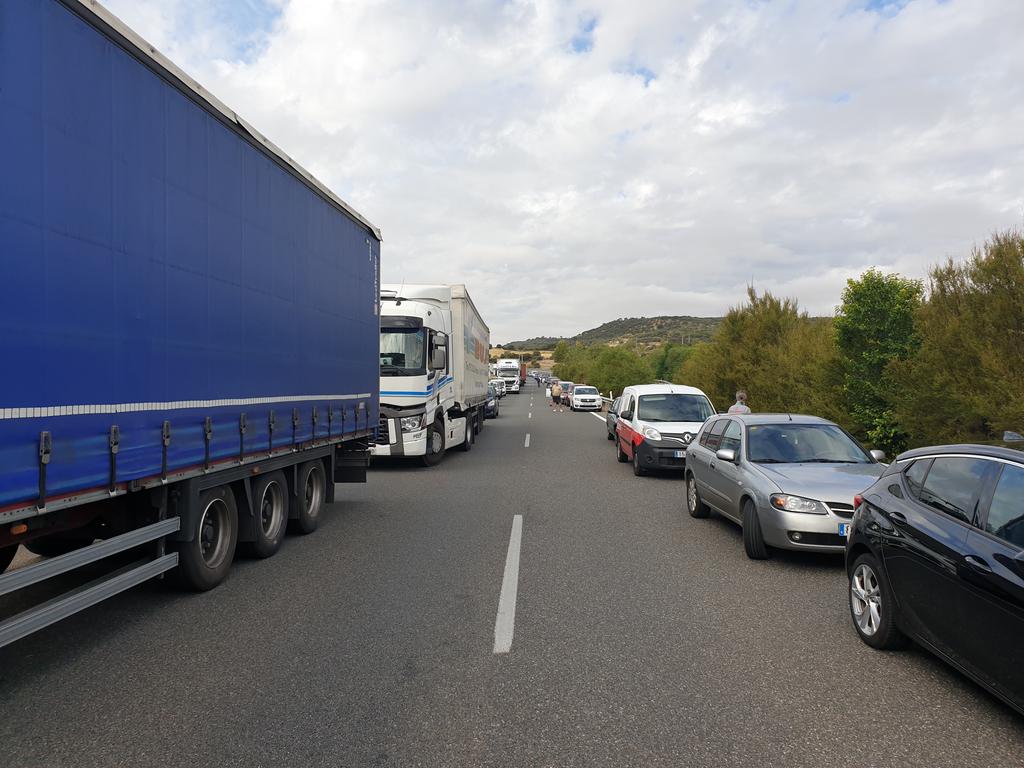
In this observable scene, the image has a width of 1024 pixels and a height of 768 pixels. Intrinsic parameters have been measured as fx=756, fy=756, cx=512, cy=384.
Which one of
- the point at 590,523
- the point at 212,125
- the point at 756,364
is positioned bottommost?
the point at 590,523

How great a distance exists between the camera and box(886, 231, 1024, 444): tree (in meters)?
11.9

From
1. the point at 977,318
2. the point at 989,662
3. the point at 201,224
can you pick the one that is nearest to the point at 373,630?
the point at 201,224

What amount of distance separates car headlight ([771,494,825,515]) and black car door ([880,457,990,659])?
1924 mm

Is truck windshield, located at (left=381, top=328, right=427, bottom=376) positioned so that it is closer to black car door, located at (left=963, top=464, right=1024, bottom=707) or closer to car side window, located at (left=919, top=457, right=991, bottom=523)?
car side window, located at (left=919, top=457, right=991, bottom=523)

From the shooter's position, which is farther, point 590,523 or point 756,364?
point 756,364

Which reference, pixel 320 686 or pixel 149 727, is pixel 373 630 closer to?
pixel 320 686

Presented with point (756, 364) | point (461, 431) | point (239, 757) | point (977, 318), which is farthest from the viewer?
point (756, 364)

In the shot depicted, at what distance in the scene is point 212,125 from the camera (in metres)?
5.89

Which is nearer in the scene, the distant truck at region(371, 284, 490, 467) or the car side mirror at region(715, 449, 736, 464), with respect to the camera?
the car side mirror at region(715, 449, 736, 464)

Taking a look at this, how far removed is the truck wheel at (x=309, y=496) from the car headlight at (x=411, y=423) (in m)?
5.28

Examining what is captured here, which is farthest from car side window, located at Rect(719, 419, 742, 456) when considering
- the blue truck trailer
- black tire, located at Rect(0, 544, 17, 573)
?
black tire, located at Rect(0, 544, 17, 573)

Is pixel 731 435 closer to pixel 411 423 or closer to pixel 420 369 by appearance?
pixel 420 369

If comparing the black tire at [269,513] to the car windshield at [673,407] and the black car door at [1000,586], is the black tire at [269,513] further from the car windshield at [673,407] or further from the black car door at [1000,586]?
the car windshield at [673,407]

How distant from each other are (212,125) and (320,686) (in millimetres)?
4249
